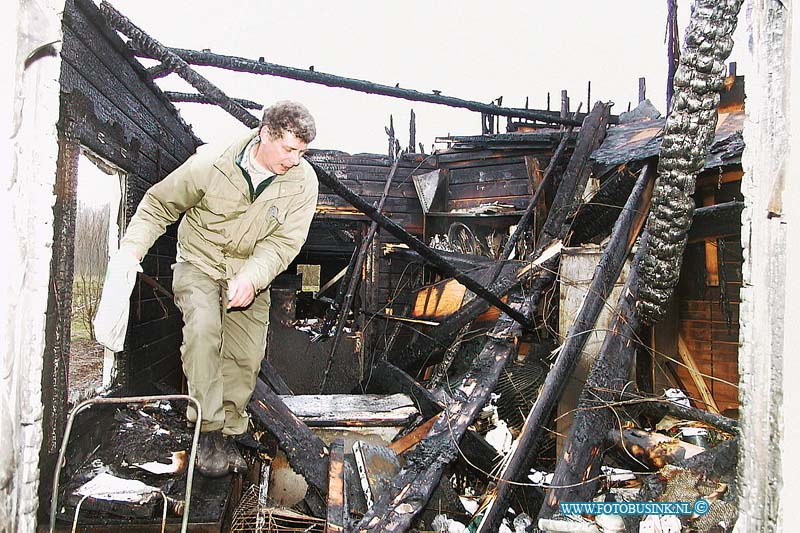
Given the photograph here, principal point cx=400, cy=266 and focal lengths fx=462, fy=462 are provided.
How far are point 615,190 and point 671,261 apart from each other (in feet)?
6.11

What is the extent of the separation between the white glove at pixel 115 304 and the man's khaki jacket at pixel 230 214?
38 cm

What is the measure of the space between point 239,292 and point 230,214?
57cm

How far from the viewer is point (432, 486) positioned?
10.1 feet

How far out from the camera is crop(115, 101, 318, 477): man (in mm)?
2500

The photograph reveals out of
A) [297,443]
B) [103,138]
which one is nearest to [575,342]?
[297,443]

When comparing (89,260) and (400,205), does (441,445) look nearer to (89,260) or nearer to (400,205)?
(89,260)

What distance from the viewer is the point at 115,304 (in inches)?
79.8

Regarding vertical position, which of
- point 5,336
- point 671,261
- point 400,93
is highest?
point 400,93

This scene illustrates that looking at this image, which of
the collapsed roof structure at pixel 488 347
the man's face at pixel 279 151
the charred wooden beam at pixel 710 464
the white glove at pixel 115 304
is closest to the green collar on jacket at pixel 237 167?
the man's face at pixel 279 151

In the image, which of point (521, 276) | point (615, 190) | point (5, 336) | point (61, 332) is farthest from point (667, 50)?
point (61, 332)

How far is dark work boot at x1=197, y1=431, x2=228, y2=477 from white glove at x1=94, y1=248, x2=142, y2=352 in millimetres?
1089

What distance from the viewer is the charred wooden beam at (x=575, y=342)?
2.84 meters

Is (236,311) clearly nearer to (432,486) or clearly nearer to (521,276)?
(432,486)

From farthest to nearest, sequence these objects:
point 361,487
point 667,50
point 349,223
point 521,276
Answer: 1. point 349,223
2. point 521,276
3. point 667,50
4. point 361,487
